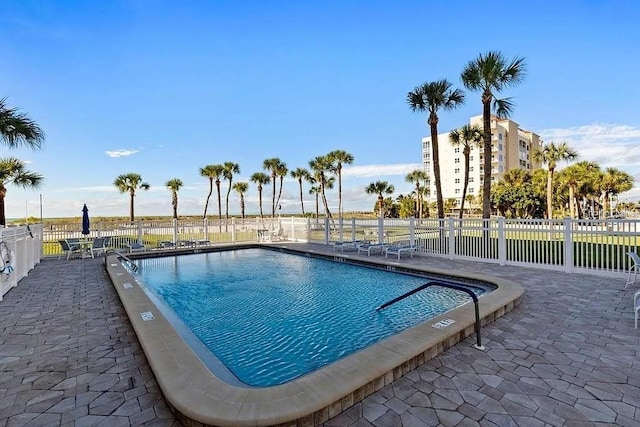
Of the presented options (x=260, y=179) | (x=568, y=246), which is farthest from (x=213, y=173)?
(x=568, y=246)

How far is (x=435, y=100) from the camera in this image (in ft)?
48.9

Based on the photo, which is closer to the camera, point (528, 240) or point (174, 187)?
point (528, 240)

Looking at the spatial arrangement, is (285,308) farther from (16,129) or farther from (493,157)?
(493,157)

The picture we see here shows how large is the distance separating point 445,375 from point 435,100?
14.2 m

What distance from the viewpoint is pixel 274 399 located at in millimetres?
2373

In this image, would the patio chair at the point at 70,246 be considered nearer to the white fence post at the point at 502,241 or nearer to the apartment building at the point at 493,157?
the white fence post at the point at 502,241

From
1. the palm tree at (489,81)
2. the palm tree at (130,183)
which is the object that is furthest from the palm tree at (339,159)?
the palm tree at (489,81)

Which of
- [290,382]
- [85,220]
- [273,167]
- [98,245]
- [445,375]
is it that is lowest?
[445,375]

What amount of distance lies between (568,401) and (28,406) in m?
4.12

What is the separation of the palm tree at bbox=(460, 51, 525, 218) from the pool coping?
945 cm

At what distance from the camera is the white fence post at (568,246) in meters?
7.46

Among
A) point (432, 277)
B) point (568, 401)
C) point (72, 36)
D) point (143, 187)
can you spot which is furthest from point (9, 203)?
point (568, 401)

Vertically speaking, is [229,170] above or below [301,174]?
above

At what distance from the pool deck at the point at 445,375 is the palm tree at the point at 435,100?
10737 millimetres
